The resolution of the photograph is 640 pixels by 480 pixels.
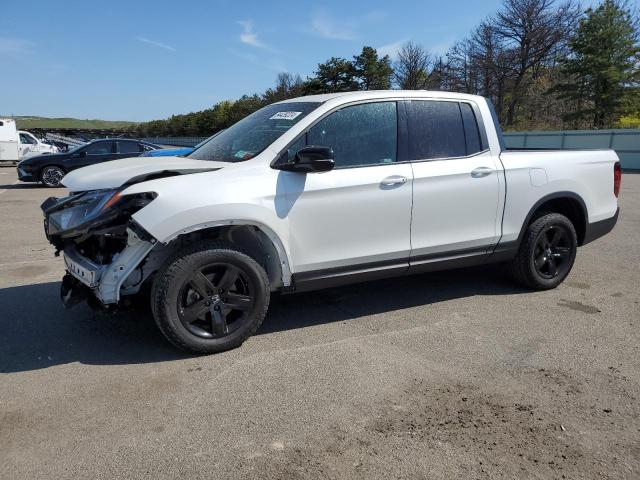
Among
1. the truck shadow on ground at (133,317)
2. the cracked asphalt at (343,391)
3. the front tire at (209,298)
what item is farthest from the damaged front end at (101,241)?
the cracked asphalt at (343,391)

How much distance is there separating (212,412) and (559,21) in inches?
1686

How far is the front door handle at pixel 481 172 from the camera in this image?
4.52 meters

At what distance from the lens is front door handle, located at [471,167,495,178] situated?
4516 millimetres

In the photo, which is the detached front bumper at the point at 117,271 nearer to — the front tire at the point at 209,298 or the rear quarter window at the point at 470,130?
the front tire at the point at 209,298

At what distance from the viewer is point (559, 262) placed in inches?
206

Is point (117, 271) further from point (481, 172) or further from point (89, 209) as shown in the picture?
point (481, 172)

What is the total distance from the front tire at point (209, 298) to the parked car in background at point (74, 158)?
13021 millimetres

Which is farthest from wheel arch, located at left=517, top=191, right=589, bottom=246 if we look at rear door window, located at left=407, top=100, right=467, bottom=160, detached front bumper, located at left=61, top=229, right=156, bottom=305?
detached front bumper, located at left=61, top=229, right=156, bottom=305

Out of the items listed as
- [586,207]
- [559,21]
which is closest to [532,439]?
[586,207]

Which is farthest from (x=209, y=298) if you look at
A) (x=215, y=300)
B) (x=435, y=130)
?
(x=435, y=130)

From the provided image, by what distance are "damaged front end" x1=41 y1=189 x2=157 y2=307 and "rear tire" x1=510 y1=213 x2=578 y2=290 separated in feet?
11.5

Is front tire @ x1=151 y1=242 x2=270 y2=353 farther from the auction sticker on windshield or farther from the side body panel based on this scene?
the side body panel

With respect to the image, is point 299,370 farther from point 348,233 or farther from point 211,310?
point 348,233

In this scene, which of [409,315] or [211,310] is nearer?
[211,310]
